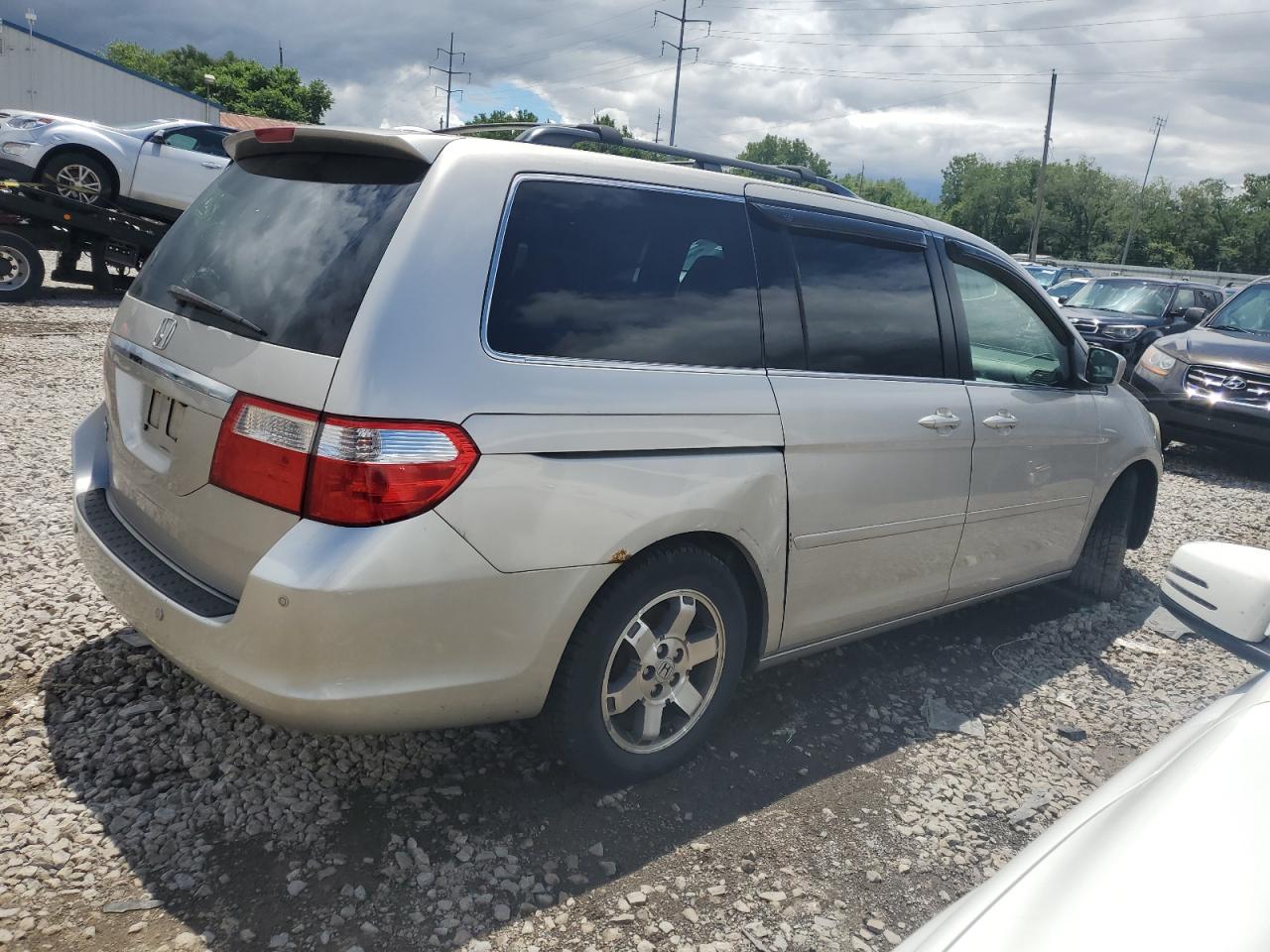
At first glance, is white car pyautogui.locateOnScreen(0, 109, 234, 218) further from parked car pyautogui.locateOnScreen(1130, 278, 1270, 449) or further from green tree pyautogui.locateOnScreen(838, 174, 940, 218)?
green tree pyautogui.locateOnScreen(838, 174, 940, 218)

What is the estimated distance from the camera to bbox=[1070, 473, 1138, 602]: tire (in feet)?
15.6

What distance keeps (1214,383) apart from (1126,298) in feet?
21.0

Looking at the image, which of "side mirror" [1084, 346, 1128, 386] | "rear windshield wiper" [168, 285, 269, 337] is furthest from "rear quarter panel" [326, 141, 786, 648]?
"side mirror" [1084, 346, 1128, 386]

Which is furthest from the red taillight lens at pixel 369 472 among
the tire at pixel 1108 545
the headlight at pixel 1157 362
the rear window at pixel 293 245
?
the headlight at pixel 1157 362

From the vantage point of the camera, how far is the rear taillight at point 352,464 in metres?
2.18

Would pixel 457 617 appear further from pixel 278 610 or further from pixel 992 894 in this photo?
pixel 992 894

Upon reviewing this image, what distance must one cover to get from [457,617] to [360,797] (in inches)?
33.4

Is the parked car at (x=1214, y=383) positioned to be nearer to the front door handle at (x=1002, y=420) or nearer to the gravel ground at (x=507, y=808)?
the gravel ground at (x=507, y=808)

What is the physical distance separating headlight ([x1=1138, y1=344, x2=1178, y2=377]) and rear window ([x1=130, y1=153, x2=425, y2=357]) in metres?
8.60

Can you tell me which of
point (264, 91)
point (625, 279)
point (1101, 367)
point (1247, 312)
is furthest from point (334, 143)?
point (264, 91)

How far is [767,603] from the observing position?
10.00 feet

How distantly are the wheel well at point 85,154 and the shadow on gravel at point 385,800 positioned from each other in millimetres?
10848

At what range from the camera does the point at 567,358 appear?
2.50 meters

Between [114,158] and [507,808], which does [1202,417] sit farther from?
[114,158]
